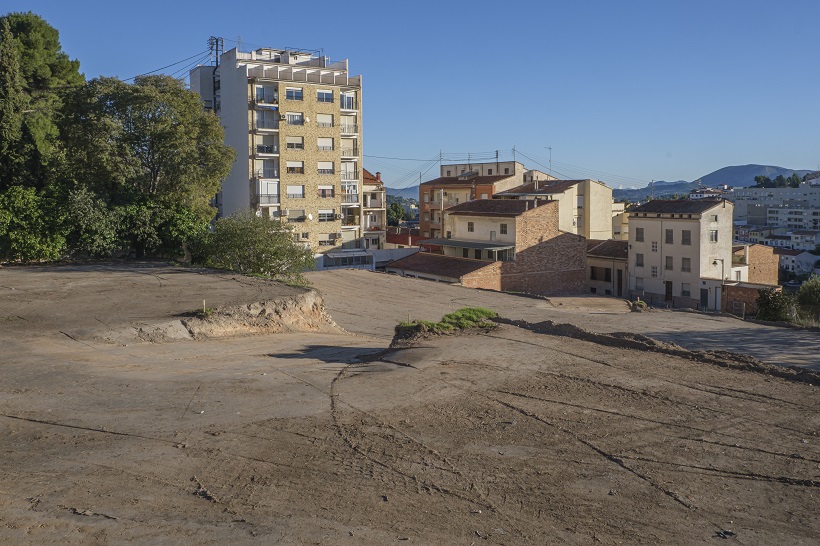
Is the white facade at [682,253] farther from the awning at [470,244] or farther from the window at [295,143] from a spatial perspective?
the window at [295,143]

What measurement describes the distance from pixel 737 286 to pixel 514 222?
16.3m

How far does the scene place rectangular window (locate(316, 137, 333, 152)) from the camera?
202ft

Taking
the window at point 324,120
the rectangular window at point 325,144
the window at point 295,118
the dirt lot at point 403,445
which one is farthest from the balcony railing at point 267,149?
the dirt lot at point 403,445

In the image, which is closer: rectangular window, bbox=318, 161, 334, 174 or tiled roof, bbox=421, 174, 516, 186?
rectangular window, bbox=318, 161, 334, 174

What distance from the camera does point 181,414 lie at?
14617 millimetres

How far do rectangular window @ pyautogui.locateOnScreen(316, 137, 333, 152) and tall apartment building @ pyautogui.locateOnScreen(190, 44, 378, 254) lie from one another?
0.08 m

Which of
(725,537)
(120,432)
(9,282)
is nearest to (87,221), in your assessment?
(9,282)

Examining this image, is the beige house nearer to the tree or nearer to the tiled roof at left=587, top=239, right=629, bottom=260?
the tiled roof at left=587, top=239, right=629, bottom=260

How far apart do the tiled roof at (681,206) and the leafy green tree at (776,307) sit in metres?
14.5

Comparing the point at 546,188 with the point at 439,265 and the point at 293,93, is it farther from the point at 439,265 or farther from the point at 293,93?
the point at 293,93

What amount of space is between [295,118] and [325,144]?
137 inches

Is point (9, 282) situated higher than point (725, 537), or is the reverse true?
point (9, 282)

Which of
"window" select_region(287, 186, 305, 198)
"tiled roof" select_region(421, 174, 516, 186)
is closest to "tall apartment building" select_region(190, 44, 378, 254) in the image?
"window" select_region(287, 186, 305, 198)

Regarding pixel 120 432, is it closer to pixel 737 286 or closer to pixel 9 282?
pixel 9 282
